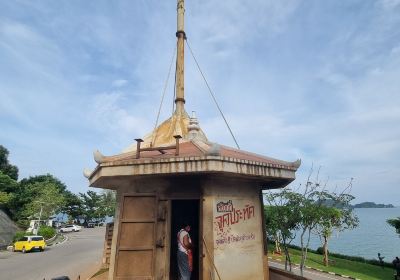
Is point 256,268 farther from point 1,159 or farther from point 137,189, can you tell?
point 1,159

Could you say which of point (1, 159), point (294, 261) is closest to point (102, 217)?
point (1, 159)

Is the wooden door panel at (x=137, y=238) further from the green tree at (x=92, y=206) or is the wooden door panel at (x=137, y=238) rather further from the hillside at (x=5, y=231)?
the green tree at (x=92, y=206)

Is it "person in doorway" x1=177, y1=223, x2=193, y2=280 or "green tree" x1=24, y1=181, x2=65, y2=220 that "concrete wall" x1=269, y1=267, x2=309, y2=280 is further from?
"green tree" x1=24, y1=181, x2=65, y2=220

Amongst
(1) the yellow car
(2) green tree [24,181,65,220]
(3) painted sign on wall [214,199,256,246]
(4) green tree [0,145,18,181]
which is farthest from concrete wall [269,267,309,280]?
(4) green tree [0,145,18,181]

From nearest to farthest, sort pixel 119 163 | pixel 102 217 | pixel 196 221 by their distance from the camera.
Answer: pixel 119 163 → pixel 196 221 → pixel 102 217

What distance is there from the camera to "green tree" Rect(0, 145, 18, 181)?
52628mm

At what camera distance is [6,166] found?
174 feet

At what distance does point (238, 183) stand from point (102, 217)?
2863 inches

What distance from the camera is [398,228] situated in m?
31.0

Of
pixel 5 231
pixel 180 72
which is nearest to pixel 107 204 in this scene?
pixel 5 231

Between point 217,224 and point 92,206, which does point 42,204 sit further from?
point 217,224

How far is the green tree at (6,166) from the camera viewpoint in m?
52.6

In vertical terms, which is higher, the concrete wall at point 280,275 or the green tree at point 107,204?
the green tree at point 107,204

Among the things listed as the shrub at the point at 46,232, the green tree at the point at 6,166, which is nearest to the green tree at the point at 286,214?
the shrub at the point at 46,232
